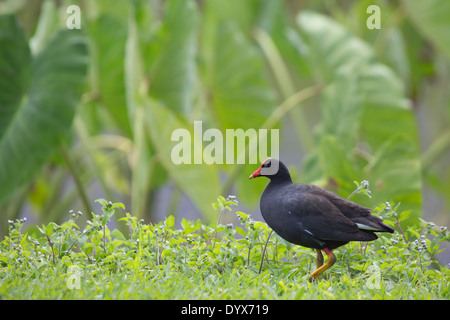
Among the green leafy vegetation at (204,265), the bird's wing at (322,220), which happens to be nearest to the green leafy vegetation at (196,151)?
the green leafy vegetation at (204,265)

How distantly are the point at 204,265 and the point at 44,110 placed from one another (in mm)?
925

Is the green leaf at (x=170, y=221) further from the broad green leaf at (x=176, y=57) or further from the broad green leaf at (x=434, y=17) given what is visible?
the broad green leaf at (x=434, y=17)

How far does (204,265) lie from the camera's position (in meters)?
1.17

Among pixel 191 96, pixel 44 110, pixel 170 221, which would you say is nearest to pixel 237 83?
pixel 191 96

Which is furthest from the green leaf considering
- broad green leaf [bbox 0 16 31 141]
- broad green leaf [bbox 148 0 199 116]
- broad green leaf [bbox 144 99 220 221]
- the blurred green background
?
broad green leaf [bbox 148 0 199 116]

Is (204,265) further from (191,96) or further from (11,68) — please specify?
(191,96)

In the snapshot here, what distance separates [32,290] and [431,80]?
3.80m

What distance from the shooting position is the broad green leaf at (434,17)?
242cm

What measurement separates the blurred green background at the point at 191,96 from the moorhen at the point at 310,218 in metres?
0.33

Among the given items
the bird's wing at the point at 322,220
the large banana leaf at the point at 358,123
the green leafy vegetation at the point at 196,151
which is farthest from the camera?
the large banana leaf at the point at 358,123

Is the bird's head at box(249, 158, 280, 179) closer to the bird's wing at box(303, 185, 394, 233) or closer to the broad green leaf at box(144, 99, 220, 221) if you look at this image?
the bird's wing at box(303, 185, 394, 233)

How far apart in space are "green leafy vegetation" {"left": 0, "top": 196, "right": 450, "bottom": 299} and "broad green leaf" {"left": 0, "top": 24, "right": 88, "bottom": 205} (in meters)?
0.59

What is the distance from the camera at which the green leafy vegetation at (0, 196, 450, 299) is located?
1007 mm
